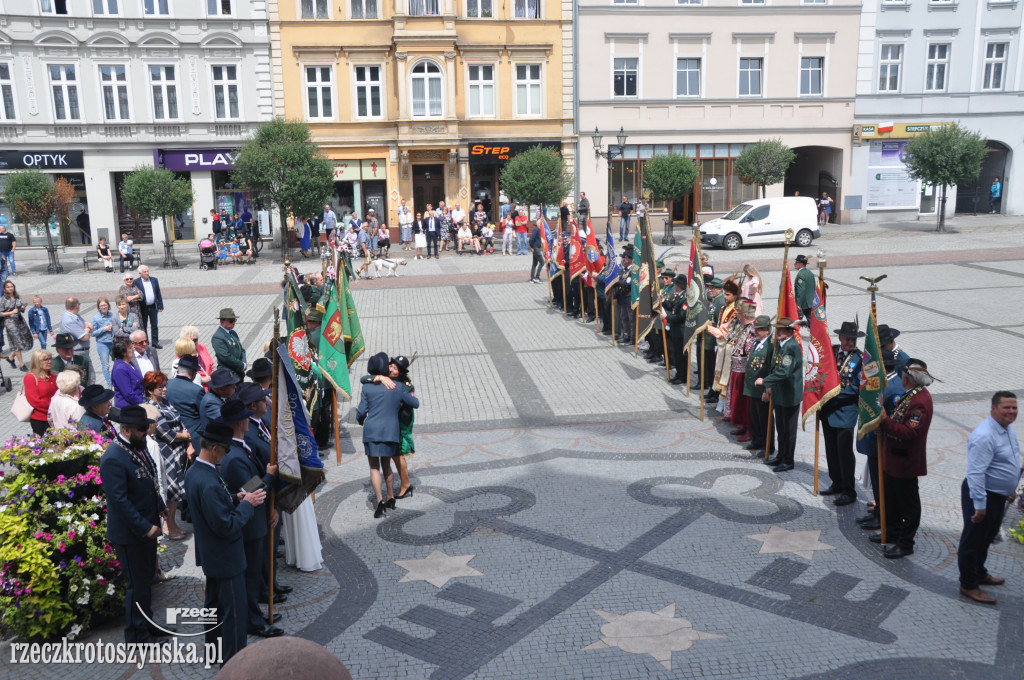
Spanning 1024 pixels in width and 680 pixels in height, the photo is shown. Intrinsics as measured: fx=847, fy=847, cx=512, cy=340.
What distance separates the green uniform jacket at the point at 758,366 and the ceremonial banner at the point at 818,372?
786 mm

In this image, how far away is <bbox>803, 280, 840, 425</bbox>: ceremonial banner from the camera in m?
8.98

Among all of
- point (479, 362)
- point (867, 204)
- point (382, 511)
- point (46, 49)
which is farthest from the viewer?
point (867, 204)

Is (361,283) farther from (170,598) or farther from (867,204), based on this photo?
(867,204)

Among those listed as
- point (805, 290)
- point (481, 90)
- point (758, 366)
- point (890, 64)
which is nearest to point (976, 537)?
point (758, 366)

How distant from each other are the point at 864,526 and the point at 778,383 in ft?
6.50

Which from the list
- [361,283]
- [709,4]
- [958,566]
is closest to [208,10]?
[361,283]

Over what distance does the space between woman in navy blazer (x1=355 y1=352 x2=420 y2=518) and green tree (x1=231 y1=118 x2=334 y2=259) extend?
73.2 feet

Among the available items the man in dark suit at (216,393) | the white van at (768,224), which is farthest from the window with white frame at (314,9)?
the man in dark suit at (216,393)

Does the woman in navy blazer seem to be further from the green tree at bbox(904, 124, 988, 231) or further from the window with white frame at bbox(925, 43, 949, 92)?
the window with white frame at bbox(925, 43, 949, 92)

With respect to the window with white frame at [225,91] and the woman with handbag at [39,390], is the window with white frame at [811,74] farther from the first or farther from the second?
the woman with handbag at [39,390]

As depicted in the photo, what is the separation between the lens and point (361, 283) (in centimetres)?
2538

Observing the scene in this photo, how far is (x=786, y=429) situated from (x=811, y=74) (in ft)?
106

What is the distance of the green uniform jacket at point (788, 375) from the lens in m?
9.62

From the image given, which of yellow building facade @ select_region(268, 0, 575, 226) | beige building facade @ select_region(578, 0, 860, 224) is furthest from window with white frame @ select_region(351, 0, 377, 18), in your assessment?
beige building facade @ select_region(578, 0, 860, 224)
